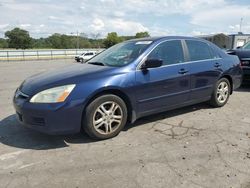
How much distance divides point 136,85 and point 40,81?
1475 millimetres

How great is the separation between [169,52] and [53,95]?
2.25 meters

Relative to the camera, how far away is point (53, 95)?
11.4ft

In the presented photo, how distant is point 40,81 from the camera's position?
3838mm

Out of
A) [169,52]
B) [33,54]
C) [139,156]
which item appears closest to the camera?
[139,156]

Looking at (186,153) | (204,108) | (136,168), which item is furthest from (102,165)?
(204,108)

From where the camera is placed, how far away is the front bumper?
3414 mm

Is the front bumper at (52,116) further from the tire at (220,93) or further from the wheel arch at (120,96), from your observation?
the tire at (220,93)

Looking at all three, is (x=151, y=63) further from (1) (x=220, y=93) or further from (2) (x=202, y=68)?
(1) (x=220, y=93)

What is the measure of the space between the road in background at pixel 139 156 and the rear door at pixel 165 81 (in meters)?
0.41

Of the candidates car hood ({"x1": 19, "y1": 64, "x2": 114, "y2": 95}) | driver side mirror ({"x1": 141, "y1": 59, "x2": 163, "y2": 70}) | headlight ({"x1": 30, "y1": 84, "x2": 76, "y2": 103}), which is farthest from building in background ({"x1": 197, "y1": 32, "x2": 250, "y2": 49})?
headlight ({"x1": 30, "y1": 84, "x2": 76, "y2": 103})

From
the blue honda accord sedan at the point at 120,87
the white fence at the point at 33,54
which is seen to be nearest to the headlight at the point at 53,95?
the blue honda accord sedan at the point at 120,87

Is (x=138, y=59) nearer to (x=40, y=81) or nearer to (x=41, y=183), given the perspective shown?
(x=40, y=81)

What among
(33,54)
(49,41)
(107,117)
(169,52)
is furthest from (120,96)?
(49,41)

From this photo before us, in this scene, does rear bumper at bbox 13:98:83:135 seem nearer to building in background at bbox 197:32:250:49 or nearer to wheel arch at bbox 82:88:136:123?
wheel arch at bbox 82:88:136:123
